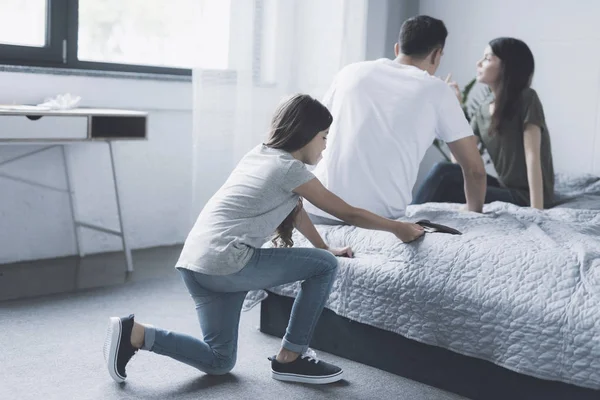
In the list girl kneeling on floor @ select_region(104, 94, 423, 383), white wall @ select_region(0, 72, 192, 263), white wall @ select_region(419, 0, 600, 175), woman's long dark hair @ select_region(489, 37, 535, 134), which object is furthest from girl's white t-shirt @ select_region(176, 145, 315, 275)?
white wall @ select_region(419, 0, 600, 175)

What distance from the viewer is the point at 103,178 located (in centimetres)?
343

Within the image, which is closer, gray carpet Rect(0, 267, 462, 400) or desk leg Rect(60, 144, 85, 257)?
gray carpet Rect(0, 267, 462, 400)

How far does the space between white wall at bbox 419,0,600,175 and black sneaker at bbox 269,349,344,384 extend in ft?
7.53

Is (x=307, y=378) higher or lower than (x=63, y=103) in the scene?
lower

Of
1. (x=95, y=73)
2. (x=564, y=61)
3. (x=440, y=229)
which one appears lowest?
(x=440, y=229)

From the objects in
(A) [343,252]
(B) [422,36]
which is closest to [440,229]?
(A) [343,252]

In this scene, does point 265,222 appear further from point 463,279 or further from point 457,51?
point 457,51

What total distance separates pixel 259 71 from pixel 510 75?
1221mm

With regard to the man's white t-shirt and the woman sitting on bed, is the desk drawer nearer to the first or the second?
the man's white t-shirt

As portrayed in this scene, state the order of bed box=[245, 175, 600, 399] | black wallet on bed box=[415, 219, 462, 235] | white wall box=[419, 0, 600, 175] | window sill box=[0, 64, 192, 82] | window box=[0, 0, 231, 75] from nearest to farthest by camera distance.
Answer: bed box=[245, 175, 600, 399] → black wallet on bed box=[415, 219, 462, 235] → window sill box=[0, 64, 192, 82] → window box=[0, 0, 231, 75] → white wall box=[419, 0, 600, 175]

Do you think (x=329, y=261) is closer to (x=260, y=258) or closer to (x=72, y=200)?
(x=260, y=258)

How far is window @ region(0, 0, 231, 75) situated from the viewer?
315 centimetres

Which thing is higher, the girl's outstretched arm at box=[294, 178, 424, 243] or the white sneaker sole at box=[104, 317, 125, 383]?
the girl's outstretched arm at box=[294, 178, 424, 243]

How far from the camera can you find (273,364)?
6.50ft
